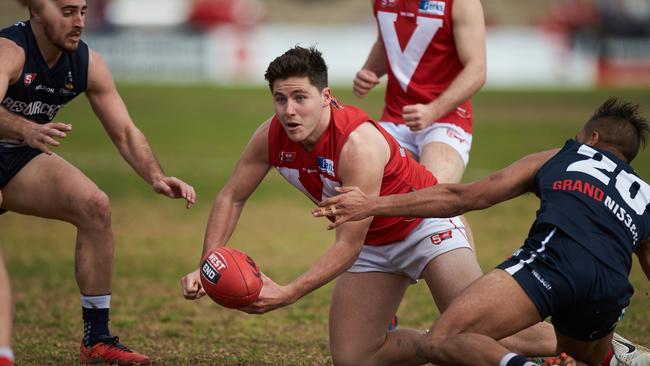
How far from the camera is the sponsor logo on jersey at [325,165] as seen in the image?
19.3 feet

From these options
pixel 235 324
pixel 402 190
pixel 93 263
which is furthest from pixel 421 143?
pixel 93 263

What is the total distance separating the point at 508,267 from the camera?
17.5 feet

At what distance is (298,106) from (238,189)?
887 millimetres

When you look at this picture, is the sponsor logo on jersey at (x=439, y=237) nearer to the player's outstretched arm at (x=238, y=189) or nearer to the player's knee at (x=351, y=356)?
the player's knee at (x=351, y=356)

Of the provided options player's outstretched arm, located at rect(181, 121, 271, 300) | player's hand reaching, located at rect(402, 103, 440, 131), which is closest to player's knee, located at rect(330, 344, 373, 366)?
player's outstretched arm, located at rect(181, 121, 271, 300)

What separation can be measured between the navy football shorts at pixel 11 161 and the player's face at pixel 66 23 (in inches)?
33.3

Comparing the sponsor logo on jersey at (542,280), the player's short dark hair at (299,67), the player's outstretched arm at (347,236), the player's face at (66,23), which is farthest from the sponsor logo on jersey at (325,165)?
the player's face at (66,23)

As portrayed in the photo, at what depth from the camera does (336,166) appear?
5.82 meters

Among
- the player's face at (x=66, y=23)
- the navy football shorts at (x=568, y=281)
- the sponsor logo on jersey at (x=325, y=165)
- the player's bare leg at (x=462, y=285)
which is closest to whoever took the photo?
the navy football shorts at (x=568, y=281)

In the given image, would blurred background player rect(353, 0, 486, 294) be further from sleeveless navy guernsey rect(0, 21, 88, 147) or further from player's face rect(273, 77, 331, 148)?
sleeveless navy guernsey rect(0, 21, 88, 147)

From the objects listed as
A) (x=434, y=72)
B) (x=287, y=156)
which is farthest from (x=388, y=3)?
(x=287, y=156)

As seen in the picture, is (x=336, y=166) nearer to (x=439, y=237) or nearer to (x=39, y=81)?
(x=439, y=237)

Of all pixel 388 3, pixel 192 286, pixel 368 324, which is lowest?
pixel 368 324

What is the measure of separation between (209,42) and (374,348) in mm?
30712
